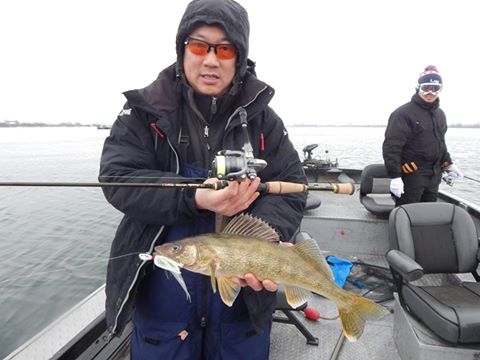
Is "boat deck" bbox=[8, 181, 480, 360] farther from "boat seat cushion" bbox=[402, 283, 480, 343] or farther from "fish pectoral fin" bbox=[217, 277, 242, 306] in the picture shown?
"fish pectoral fin" bbox=[217, 277, 242, 306]

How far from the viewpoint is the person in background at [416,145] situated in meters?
5.99

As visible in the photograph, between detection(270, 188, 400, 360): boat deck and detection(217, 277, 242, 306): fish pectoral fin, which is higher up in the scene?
detection(217, 277, 242, 306): fish pectoral fin

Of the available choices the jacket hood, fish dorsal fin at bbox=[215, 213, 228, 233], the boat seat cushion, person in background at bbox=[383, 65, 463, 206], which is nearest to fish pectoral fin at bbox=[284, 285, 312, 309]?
fish dorsal fin at bbox=[215, 213, 228, 233]

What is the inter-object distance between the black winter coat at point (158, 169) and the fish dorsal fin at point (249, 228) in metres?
0.10

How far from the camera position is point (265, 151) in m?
2.12

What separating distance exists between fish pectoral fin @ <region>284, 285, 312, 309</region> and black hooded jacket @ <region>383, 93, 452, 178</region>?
463 cm

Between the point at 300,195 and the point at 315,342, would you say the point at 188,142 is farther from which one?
the point at 315,342

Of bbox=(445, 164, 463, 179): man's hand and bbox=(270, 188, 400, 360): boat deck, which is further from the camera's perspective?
bbox=(445, 164, 463, 179): man's hand

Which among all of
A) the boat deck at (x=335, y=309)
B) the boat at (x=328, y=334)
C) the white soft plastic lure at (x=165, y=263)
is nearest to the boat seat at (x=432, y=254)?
the boat at (x=328, y=334)

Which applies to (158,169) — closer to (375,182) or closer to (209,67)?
(209,67)

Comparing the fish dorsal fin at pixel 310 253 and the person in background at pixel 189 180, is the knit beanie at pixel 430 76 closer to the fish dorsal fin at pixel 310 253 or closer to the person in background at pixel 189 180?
the person in background at pixel 189 180

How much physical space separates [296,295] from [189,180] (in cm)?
97

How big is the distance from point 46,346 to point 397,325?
3419 millimetres

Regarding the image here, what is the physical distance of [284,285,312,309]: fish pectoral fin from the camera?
209 centimetres
